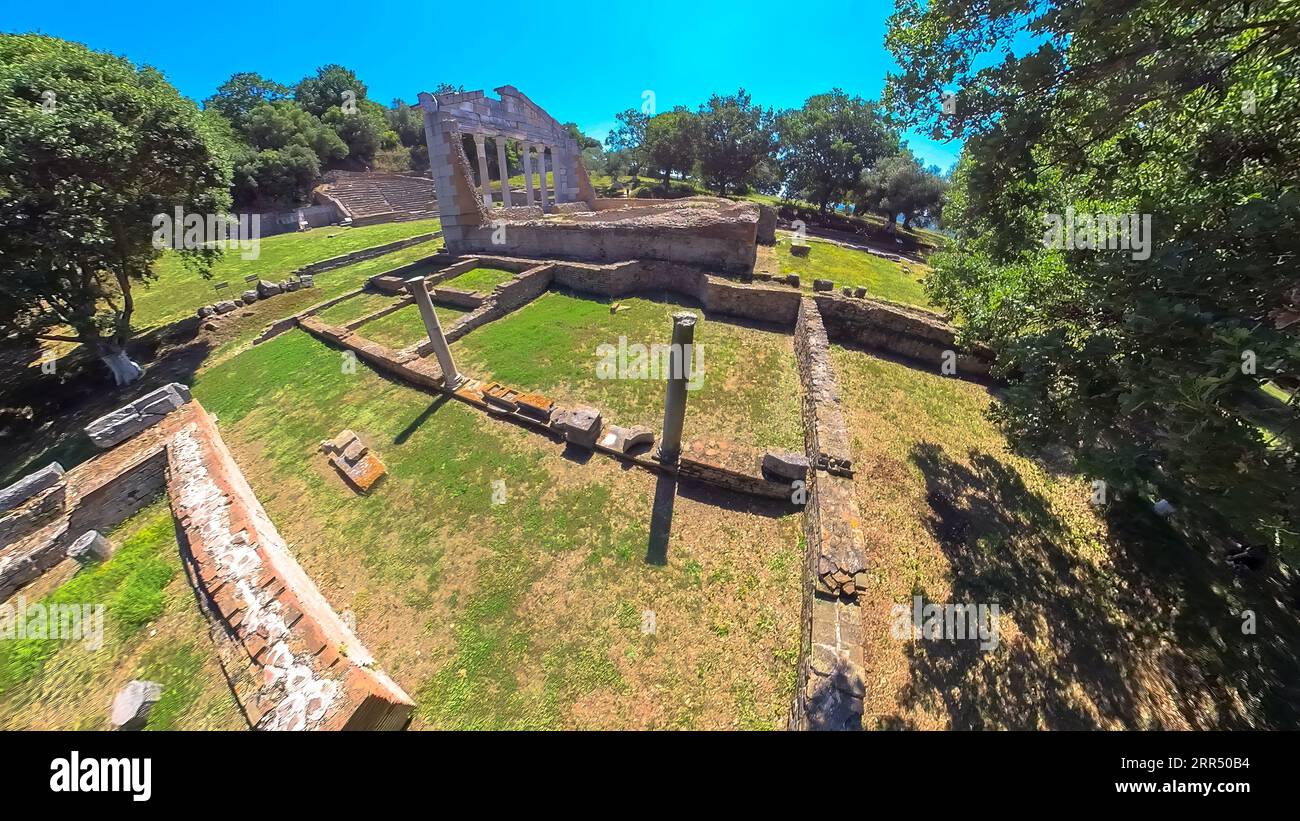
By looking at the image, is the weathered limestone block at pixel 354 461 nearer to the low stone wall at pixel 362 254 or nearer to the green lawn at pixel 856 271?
the low stone wall at pixel 362 254

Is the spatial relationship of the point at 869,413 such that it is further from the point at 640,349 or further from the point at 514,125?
the point at 514,125

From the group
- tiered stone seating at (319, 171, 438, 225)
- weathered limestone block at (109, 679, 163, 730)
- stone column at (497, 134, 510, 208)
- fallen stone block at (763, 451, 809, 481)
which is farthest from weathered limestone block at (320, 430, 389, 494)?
tiered stone seating at (319, 171, 438, 225)

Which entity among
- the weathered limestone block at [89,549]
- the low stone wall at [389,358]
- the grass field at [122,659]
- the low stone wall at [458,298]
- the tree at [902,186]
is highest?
the tree at [902,186]

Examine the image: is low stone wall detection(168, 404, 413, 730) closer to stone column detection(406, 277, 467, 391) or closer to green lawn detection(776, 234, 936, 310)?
stone column detection(406, 277, 467, 391)

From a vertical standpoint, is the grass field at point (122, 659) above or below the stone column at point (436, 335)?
below

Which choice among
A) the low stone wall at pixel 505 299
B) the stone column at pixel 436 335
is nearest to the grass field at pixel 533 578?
the stone column at pixel 436 335
